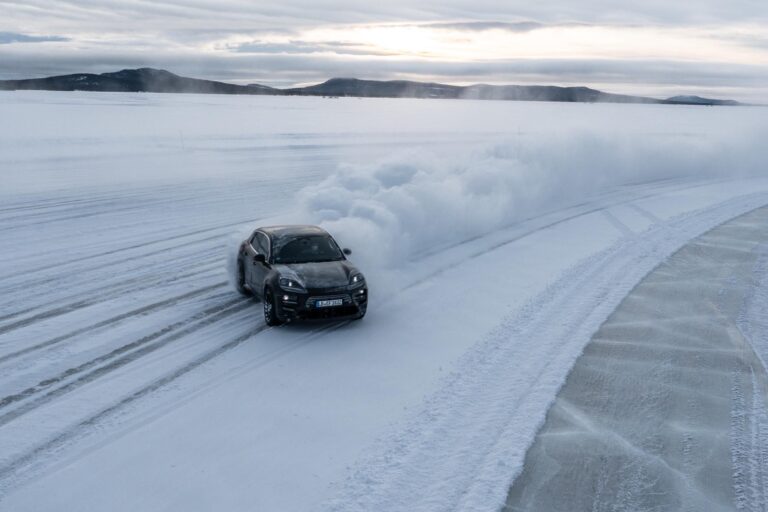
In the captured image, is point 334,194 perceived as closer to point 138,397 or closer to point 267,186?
point 138,397

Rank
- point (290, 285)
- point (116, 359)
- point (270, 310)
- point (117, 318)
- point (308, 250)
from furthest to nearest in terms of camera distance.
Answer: point (308, 250) < point (117, 318) < point (270, 310) < point (290, 285) < point (116, 359)

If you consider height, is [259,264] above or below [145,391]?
above

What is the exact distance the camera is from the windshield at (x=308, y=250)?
1133 cm

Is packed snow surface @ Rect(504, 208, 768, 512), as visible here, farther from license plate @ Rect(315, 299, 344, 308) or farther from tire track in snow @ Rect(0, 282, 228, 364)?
tire track in snow @ Rect(0, 282, 228, 364)

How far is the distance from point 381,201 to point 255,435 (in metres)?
10.5

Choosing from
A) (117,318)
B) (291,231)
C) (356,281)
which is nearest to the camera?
(356,281)

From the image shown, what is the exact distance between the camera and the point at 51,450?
267 inches

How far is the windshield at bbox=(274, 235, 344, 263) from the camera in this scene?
11.3 meters

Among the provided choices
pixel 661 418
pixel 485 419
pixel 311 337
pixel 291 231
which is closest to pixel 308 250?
pixel 291 231

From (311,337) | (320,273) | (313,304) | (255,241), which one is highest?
(255,241)

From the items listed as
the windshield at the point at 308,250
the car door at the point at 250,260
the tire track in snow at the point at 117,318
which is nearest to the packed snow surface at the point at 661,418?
the windshield at the point at 308,250

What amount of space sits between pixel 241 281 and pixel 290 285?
234cm

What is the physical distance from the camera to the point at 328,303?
1037cm

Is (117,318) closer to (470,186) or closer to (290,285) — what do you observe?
(290,285)
